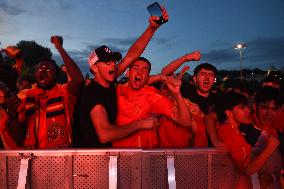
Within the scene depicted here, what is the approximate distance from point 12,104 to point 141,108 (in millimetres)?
1300

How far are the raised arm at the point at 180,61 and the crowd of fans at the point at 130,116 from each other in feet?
2.20

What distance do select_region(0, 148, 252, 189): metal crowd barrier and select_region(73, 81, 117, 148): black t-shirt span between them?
51cm

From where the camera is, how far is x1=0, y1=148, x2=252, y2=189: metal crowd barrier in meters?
2.92

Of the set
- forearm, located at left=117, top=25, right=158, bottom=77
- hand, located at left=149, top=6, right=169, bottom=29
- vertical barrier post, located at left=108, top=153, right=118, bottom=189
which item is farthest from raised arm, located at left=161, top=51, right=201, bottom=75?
vertical barrier post, located at left=108, top=153, right=118, bottom=189

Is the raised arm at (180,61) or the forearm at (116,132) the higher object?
the raised arm at (180,61)

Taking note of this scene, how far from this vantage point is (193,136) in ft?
13.6

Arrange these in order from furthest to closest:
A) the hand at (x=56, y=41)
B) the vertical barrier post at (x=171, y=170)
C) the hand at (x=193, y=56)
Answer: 1. the hand at (x=193, y=56)
2. the hand at (x=56, y=41)
3. the vertical barrier post at (x=171, y=170)

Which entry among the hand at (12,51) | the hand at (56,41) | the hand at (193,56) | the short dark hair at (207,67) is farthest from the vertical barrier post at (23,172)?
the short dark hair at (207,67)

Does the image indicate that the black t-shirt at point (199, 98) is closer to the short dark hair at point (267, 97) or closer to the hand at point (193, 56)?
the hand at point (193, 56)

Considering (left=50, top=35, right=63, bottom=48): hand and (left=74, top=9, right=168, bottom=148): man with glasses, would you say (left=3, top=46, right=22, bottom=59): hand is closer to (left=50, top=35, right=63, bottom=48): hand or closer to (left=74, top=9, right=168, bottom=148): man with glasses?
(left=50, top=35, right=63, bottom=48): hand

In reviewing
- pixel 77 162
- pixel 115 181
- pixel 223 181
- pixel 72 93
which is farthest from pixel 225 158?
pixel 72 93

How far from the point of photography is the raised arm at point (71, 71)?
14.3ft

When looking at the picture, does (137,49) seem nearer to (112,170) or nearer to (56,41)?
(56,41)

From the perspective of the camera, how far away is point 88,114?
338cm
